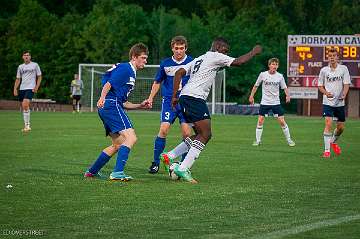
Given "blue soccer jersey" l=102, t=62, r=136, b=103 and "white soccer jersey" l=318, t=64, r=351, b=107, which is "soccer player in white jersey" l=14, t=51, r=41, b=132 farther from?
"blue soccer jersey" l=102, t=62, r=136, b=103

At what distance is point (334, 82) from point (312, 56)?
2345 centimetres

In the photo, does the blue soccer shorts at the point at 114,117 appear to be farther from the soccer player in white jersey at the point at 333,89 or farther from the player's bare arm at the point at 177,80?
the soccer player in white jersey at the point at 333,89

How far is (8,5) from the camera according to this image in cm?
7169

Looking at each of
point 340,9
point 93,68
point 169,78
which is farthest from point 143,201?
point 340,9

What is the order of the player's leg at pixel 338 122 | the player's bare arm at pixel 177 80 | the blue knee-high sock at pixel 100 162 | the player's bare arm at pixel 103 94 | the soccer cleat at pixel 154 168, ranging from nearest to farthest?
the player's bare arm at pixel 103 94, the player's bare arm at pixel 177 80, the blue knee-high sock at pixel 100 162, the soccer cleat at pixel 154 168, the player's leg at pixel 338 122

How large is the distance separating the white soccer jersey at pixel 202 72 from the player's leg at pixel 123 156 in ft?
3.19

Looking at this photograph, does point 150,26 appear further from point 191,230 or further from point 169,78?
point 191,230

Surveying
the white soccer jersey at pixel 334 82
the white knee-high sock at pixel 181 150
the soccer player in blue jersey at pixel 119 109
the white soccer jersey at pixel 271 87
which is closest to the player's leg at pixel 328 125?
the white soccer jersey at pixel 334 82

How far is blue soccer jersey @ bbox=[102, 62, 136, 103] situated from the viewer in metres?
13.6

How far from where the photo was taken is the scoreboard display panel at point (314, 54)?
42250 millimetres

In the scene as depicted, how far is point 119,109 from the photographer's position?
13.6 metres

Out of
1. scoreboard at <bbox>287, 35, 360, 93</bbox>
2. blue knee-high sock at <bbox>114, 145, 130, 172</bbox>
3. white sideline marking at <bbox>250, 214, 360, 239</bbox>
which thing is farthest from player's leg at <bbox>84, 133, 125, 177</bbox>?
scoreboard at <bbox>287, 35, 360, 93</bbox>

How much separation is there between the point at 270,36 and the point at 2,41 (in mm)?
17692

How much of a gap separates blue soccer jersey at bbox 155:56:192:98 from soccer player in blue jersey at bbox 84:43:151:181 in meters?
1.86
